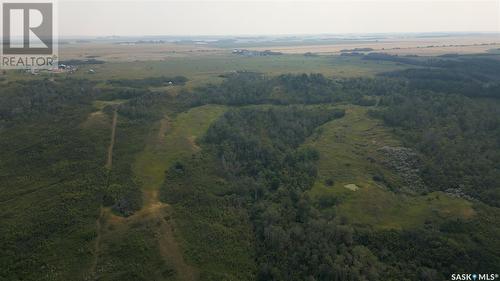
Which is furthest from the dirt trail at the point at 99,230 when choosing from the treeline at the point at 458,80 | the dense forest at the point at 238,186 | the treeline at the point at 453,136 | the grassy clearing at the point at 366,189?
the treeline at the point at 458,80

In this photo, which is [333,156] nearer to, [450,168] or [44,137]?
[450,168]

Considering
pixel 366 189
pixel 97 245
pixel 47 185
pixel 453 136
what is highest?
pixel 453 136

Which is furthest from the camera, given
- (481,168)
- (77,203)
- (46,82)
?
(46,82)

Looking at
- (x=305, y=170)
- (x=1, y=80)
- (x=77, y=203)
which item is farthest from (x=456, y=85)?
(x=1, y=80)

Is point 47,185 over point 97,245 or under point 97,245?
over

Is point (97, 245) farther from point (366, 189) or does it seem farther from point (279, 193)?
point (366, 189)

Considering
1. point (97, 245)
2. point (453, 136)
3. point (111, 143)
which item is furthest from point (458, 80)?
point (97, 245)

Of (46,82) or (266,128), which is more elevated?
(46,82)
